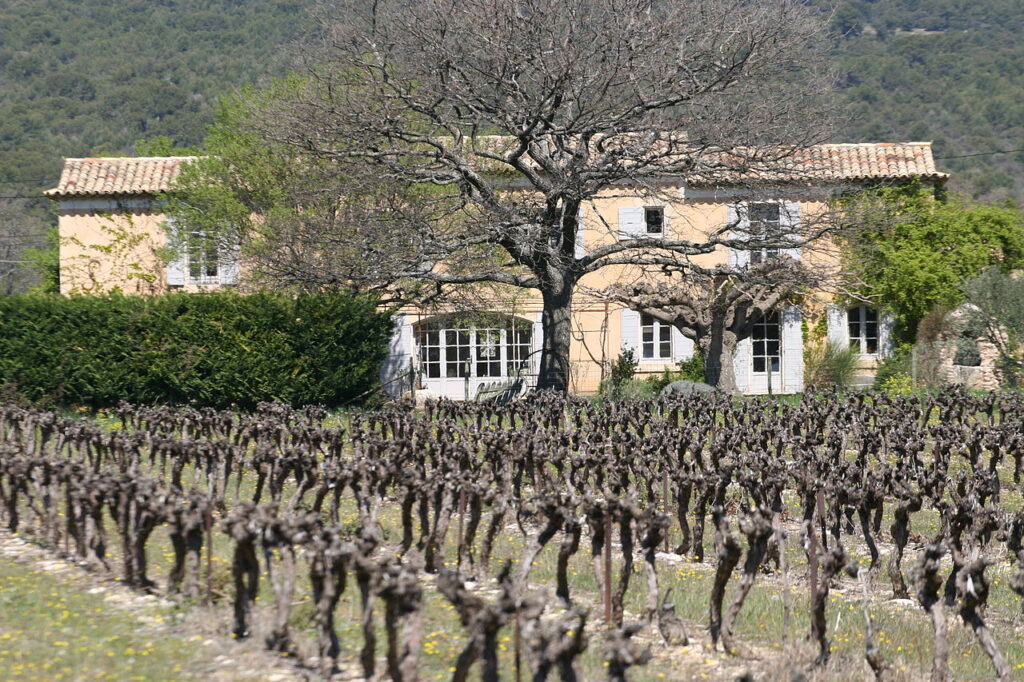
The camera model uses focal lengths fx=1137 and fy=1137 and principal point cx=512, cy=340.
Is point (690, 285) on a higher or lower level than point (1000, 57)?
lower

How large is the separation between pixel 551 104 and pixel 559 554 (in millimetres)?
11663

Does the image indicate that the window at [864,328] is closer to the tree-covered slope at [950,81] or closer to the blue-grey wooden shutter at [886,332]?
the blue-grey wooden shutter at [886,332]

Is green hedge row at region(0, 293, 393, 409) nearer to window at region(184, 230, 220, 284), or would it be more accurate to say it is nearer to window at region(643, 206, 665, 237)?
window at region(184, 230, 220, 284)

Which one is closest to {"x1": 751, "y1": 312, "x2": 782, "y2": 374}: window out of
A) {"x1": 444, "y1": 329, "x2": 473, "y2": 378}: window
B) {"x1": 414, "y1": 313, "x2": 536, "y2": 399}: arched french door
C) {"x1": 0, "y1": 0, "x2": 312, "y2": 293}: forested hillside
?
{"x1": 414, "y1": 313, "x2": 536, "y2": 399}: arched french door

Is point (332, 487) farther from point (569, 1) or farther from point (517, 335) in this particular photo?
point (517, 335)

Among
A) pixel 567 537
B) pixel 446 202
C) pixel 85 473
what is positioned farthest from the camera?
pixel 446 202

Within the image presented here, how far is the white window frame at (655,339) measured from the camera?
→ 30484mm

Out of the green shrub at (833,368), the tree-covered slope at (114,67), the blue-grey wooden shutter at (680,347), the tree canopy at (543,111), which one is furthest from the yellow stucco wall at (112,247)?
the tree-covered slope at (114,67)

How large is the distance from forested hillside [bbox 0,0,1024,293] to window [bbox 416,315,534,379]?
3037cm

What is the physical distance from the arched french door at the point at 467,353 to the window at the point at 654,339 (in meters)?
2.98

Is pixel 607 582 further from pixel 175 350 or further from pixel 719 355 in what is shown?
pixel 719 355

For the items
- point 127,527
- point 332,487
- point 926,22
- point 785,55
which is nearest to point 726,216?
point 785,55

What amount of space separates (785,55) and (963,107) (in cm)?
5524

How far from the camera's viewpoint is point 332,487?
955cm
